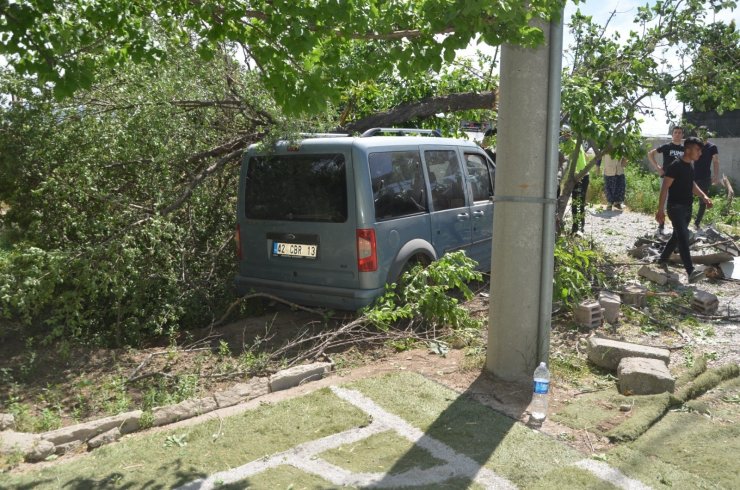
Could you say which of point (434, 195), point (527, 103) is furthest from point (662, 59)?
point (527, 103)

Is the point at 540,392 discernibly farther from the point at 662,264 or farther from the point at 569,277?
the point at 662,264

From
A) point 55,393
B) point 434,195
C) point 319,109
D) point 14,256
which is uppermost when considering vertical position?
point 319,109

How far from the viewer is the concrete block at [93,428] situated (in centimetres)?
415

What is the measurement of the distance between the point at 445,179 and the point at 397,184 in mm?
940

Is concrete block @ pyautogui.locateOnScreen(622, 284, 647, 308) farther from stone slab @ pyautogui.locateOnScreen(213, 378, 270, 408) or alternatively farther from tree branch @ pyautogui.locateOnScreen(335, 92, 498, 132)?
stone slab @ pyautogui.locateOnScreen(213, 378, 270, 408)

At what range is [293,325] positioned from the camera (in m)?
6.79

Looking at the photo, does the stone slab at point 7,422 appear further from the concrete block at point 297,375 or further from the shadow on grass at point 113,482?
the concrete block at point 297,375

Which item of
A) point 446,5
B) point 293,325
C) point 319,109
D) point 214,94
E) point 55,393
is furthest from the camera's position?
point 214,94

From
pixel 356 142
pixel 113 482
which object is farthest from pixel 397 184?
pixel 113 482

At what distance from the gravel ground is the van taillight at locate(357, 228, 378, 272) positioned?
10.5 feet

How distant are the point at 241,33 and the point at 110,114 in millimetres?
2611

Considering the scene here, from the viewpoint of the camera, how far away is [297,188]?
660cm

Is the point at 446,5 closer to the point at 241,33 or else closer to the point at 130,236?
the point at 241,33

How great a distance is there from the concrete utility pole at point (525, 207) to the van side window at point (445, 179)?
6.82 feet
